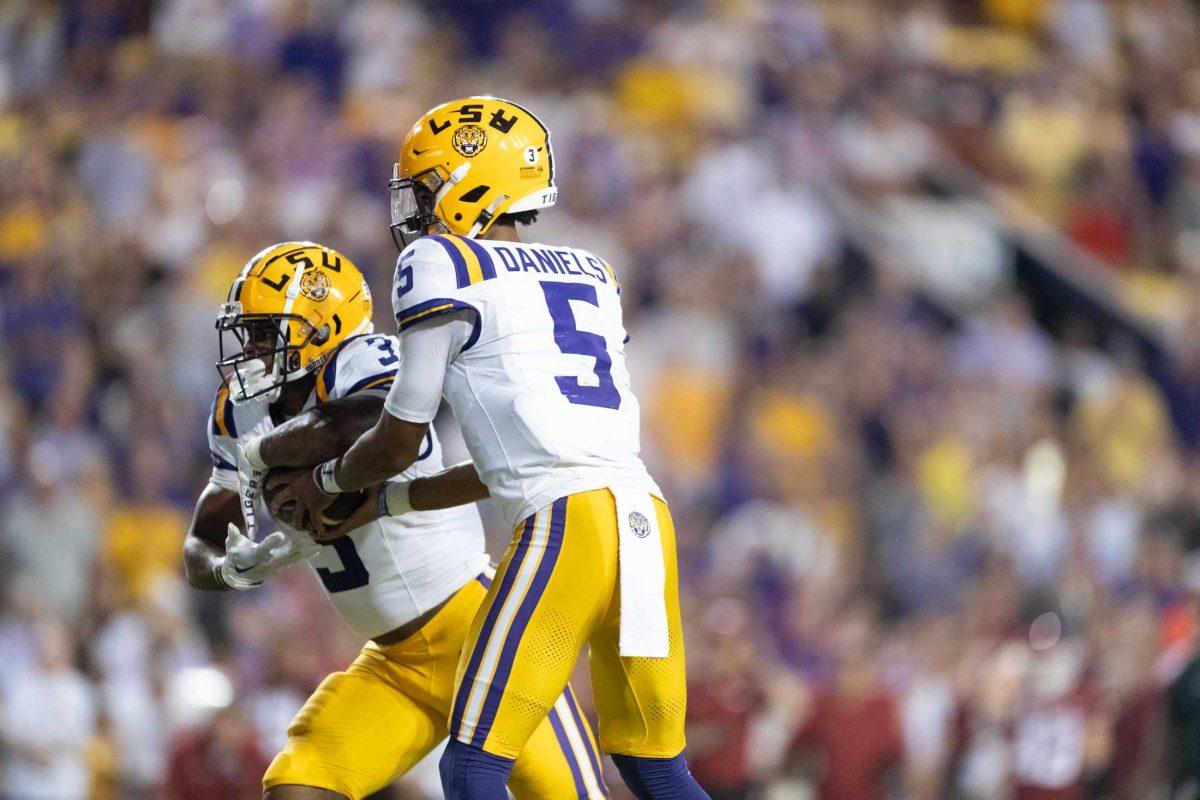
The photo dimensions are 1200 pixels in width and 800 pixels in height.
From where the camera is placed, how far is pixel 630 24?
35.4 ft

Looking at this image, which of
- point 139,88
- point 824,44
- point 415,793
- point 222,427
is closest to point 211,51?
point 139,88

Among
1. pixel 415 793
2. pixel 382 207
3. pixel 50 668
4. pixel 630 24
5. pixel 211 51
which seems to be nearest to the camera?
pixel 415 793

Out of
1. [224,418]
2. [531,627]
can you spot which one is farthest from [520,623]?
[224,418]

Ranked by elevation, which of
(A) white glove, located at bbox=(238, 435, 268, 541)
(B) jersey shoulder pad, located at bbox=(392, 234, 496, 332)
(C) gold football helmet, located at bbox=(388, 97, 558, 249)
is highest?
(C) gold football helmet, located at bbox=(388, 97, 558, 249)

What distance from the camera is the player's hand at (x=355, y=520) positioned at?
3.67 m

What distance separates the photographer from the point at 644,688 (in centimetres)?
347

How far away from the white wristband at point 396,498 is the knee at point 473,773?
60 centimetres

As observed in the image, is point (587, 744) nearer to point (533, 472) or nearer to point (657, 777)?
point (657, 777)

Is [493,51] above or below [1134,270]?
above

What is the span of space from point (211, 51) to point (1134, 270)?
6132mm

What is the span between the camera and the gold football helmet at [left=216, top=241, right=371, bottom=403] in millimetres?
4008

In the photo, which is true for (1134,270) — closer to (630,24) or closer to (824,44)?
(824,44)

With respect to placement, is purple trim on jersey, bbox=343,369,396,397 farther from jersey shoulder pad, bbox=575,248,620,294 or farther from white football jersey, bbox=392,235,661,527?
jersey shoulder pad, bbox=575,248,620,294

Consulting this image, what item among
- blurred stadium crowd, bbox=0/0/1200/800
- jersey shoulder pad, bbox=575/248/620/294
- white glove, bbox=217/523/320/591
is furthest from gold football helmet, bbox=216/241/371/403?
blurred stadium crowd, bbox=0/0/1200/800
